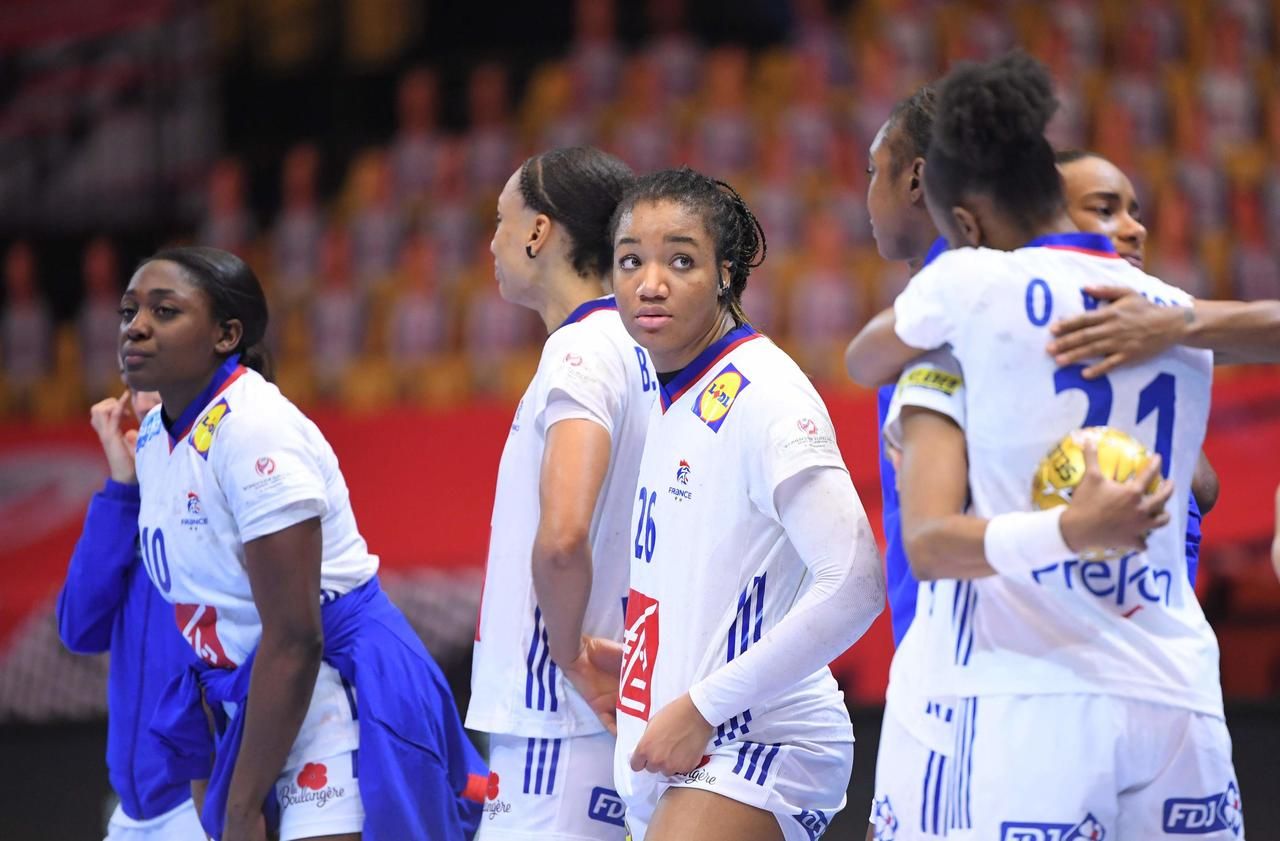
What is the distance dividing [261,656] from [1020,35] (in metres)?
9.93

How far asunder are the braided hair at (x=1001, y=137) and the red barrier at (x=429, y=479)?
16.7 ft

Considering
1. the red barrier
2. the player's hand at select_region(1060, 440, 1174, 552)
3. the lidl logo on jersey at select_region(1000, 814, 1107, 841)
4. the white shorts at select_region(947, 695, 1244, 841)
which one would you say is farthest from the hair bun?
the red barrier

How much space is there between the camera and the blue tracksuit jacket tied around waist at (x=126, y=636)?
3.83 metres

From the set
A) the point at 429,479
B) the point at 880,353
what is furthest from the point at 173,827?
the point at 429,479

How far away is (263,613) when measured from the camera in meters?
3.39

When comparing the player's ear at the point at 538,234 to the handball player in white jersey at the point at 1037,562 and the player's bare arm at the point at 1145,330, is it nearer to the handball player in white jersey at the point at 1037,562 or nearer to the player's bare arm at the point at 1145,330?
the handball player in white jersey at the point at 1037,562

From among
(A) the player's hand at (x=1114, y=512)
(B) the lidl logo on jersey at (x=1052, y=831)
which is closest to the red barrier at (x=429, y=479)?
(B) the lidl logo on jersey at (x=1052, y=831)

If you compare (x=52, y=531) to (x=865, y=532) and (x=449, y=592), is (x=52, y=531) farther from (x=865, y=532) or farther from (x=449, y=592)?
(x=865, y=532)

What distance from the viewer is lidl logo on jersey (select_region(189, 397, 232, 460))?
3576mm

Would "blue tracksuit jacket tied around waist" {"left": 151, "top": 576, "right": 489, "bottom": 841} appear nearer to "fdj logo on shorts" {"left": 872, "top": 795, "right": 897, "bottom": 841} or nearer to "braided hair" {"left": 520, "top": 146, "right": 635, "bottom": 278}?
"braided hair" {"left": 520, "top": 146, "right": 635, "bottom": 278}

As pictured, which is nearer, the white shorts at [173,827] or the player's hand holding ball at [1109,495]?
the player's hand holding ball at [1109,495]

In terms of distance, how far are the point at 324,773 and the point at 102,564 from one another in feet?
2.98

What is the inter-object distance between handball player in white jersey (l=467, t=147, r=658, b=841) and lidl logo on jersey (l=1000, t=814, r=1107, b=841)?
115 cm

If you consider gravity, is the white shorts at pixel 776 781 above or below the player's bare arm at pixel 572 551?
below
